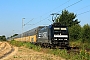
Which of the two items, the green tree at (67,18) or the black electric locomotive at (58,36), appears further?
the green tree at (67,18)

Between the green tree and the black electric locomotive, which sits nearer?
the black electric locomotive

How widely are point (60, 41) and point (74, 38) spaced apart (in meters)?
28.4

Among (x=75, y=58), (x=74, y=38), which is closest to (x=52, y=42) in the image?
(x=75, y=58)

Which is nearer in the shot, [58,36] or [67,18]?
[58,36]

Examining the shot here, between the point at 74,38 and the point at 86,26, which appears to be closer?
the point at 86,26

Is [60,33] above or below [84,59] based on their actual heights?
above

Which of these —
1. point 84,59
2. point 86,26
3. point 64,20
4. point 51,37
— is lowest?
point 84,59

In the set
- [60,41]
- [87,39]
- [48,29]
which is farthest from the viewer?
[87,39]

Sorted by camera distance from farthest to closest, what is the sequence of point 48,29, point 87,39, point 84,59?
point 87,39 → point 48,29 → point 84,59

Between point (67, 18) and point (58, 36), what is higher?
point (67, 18)

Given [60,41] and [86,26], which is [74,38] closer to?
[86,26]

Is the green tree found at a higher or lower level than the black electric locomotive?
higher

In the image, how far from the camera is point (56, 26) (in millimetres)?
32031

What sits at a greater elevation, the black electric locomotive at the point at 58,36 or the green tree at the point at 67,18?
the green tree at the point at 67,18
